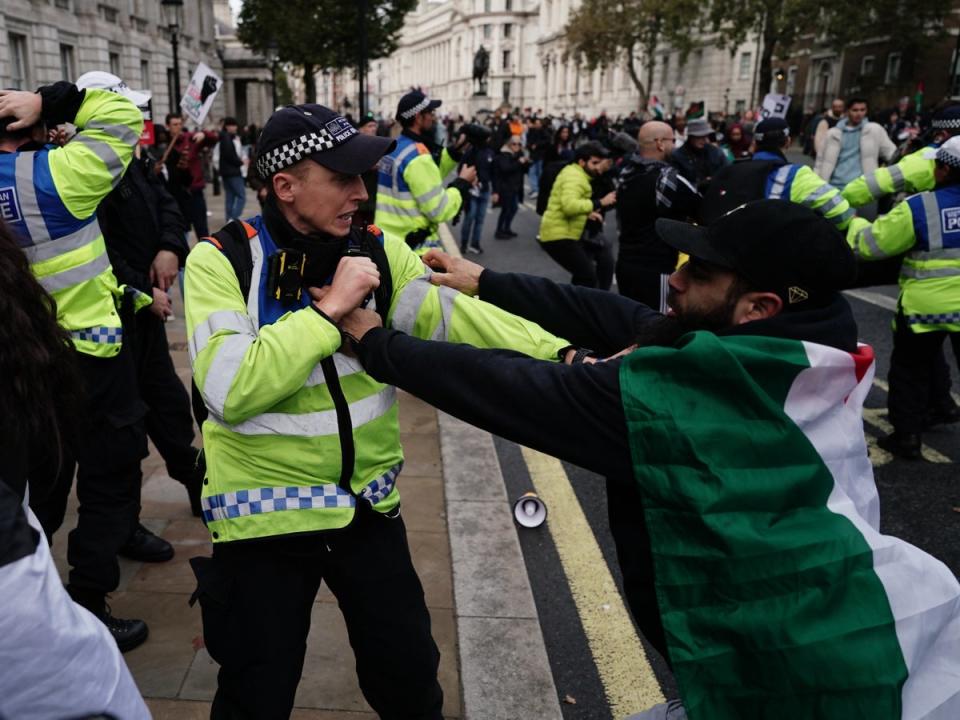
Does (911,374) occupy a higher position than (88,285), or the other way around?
(88,285)

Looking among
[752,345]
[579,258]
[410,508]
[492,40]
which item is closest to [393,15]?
[579,258]

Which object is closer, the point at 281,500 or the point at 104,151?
the point at 281,500

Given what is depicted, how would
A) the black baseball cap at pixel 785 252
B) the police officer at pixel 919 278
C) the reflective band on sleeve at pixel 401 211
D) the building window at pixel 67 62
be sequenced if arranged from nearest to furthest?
the black baseball cap at pixel 785 252, the police officer at pixel 919 278, the reflective band on sleeve at pixel 401 211, the building window at pixel 67 62

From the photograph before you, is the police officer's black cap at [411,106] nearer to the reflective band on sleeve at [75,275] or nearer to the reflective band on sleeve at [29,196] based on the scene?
the reflective band on sleeve at [75,275]

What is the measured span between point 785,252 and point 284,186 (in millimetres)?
1230

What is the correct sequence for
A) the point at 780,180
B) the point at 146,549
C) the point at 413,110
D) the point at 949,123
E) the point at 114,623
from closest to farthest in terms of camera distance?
the point at 114,623 → the point at 146,549 → the point at 780,180 → the point at 949,123 → the point at 413,110

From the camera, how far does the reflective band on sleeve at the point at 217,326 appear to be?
203 centimetres

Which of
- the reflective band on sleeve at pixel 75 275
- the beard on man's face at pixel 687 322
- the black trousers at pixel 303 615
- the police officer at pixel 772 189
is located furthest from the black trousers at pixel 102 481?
the police officer at pixel 772 189

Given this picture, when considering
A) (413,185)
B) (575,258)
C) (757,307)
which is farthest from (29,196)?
(575,258)

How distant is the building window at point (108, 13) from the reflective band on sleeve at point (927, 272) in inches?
1091

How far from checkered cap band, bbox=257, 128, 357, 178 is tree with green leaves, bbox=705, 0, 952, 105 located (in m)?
41.1

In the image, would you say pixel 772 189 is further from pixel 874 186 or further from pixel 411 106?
pixel 411 106

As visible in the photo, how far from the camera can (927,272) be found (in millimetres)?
4980

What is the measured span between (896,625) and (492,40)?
125 metres
